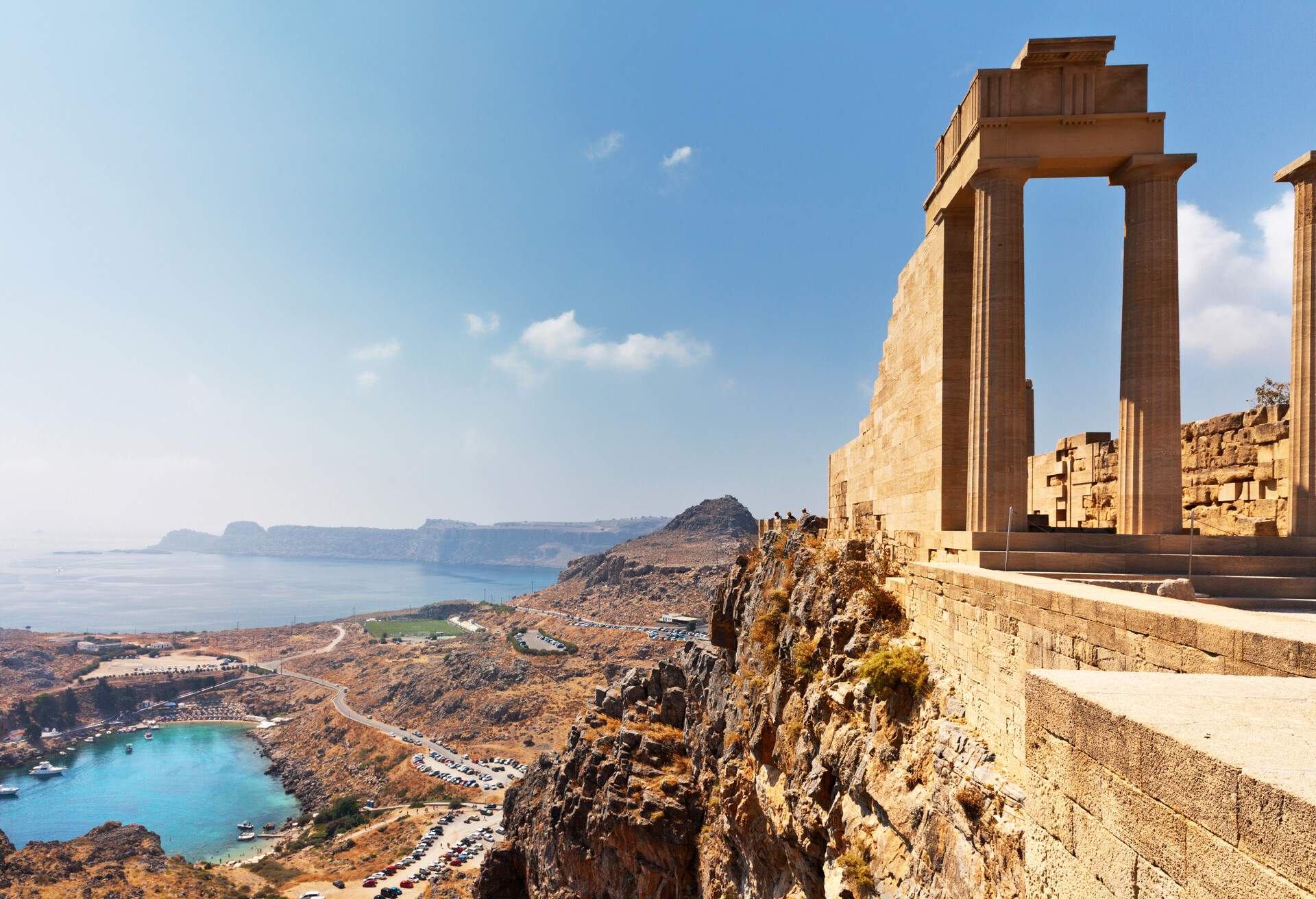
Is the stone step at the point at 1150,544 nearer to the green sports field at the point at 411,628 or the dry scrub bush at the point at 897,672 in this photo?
the dry scrub bush at the point at 897,672

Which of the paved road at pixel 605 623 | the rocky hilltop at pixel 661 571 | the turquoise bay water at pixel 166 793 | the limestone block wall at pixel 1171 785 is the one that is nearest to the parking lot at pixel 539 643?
the paved road at pixel 605 623

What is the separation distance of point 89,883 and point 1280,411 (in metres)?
70.7

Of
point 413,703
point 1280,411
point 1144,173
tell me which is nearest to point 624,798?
point 1280,411

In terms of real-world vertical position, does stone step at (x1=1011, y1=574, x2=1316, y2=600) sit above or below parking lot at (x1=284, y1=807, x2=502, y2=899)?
above

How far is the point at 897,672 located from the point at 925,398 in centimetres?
605

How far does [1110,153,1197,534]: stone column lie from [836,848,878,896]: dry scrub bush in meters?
7.41

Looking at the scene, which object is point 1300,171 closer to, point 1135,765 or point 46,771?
point 1135,765

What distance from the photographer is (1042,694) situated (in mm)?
4141

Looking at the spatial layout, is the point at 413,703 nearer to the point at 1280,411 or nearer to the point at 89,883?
the point at 89,883

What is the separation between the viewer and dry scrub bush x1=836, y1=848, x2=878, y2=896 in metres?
10.5

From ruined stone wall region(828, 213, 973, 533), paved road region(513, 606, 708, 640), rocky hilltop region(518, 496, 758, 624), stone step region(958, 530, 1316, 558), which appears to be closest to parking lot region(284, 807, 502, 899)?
paved road region(513, 606, 708, 640)

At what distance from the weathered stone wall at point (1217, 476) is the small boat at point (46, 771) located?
414 feet

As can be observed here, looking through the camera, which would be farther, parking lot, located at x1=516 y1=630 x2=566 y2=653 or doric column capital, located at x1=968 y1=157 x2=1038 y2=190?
parking lot, located at x1=516 y1=630 x2=566 y2=653

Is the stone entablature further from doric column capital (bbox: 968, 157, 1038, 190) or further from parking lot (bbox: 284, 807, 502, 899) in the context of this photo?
parking lot (bbox: 284, 807, 502, 899)
